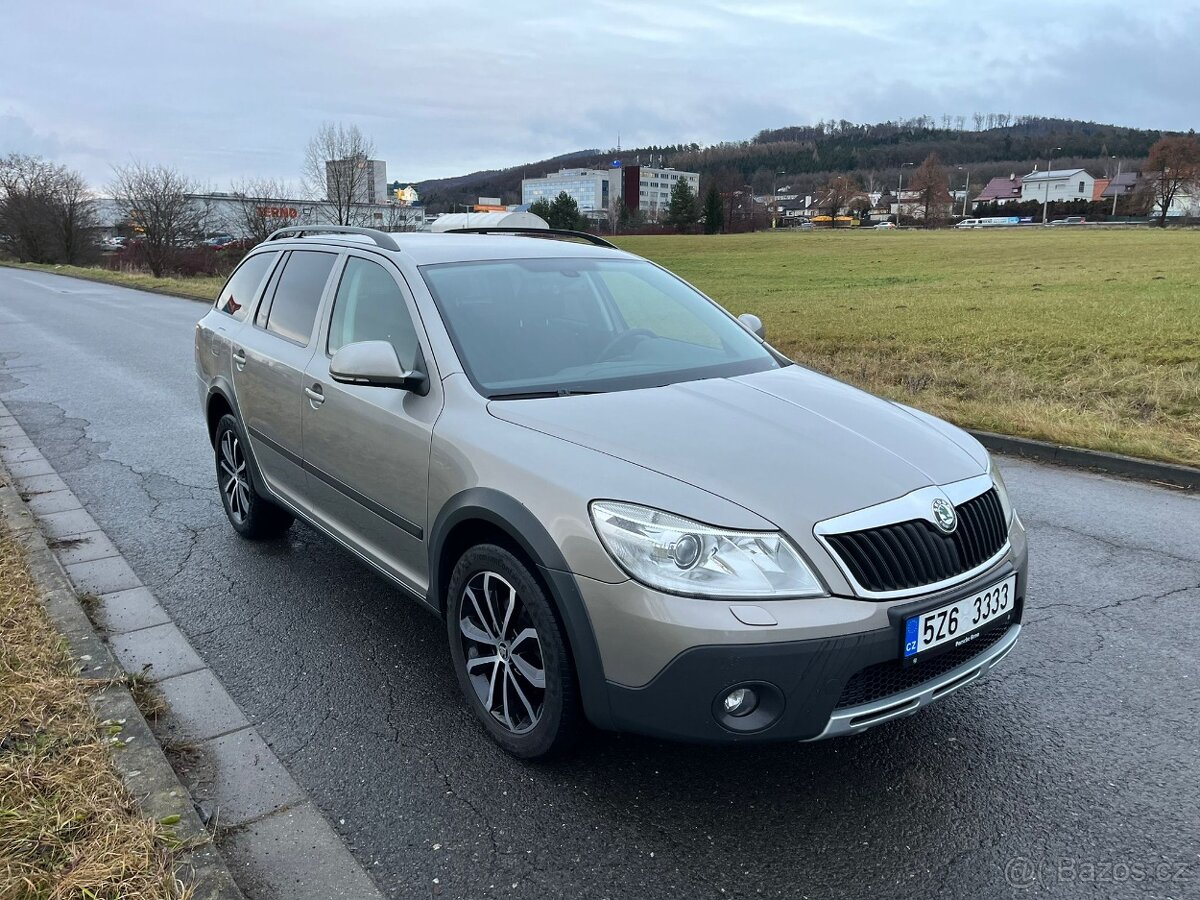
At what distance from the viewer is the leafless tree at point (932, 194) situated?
11306cm

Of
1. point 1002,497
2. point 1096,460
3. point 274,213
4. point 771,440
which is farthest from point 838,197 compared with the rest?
point 771,440

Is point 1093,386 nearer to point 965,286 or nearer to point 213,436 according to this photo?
point 213,436

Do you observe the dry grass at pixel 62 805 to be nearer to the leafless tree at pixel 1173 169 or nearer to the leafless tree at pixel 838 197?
the leafless tree at pixel 1173 169

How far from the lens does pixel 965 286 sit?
26125 millimetres

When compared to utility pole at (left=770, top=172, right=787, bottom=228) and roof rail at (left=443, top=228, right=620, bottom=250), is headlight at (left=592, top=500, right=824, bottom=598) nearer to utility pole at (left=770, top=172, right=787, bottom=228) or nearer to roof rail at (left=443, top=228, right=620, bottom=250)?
roof rail at (left=443, top=228, right=620, bottom=250)

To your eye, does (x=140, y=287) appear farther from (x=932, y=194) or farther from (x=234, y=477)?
(x=932, y=194)

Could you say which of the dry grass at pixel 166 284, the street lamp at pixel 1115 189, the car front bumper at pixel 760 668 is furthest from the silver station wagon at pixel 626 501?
the street lamp at pixel 1115 189

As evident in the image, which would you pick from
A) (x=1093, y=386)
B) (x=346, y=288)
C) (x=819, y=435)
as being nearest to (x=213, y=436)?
(x=346, y=288)

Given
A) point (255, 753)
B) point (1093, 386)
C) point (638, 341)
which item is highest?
point (638, 341)

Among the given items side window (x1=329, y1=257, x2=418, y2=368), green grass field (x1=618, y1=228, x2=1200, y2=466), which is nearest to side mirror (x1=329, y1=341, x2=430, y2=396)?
side window (x1=329, y1=257, x2=418, y2=368)

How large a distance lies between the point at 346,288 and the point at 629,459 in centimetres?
202

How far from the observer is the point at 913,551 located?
2619mm

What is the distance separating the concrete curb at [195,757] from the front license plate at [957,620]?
165 cm

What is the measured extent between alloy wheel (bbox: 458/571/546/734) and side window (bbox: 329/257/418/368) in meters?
1.01
